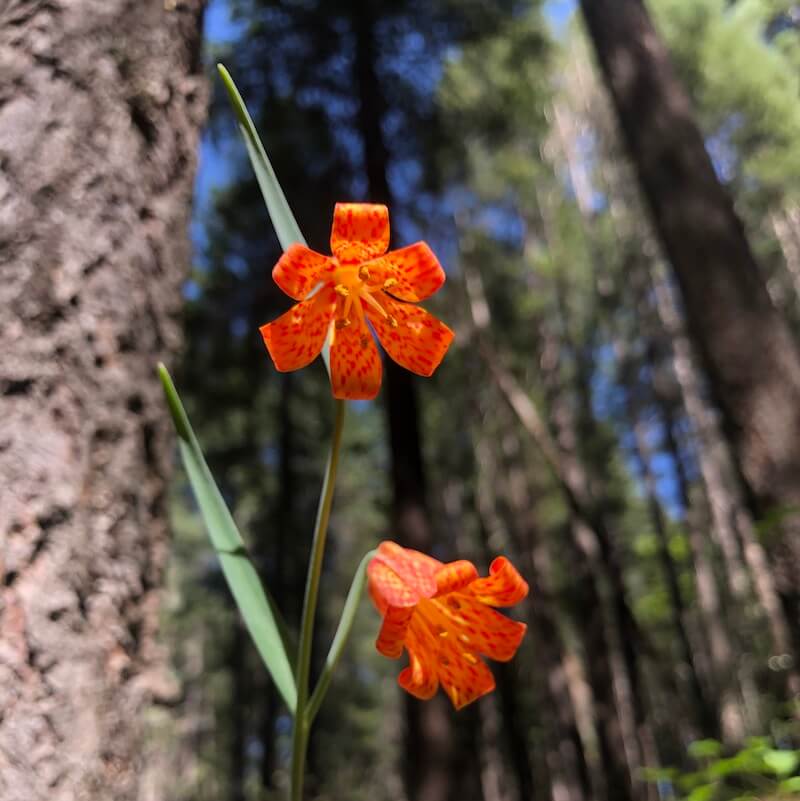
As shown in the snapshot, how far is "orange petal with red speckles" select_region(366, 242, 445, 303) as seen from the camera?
3.04 ft

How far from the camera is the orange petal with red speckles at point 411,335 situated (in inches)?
37.1

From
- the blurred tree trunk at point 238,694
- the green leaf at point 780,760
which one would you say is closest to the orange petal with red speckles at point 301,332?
the green leaf at point 780,760

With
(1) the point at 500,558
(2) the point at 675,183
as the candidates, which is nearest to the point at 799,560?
(2) the point at 675,183

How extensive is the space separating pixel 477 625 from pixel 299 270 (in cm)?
50

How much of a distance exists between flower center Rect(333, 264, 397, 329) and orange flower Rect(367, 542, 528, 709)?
284 millimetres

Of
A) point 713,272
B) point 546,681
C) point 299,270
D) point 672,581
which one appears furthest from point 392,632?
point 672,581

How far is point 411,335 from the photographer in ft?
3.15

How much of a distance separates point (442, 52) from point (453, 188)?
18.5ft

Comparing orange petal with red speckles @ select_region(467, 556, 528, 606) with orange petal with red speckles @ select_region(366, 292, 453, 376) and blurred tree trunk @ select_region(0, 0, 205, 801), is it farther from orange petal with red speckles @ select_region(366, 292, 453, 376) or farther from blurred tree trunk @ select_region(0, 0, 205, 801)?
blurred tree trunk @ select_region(0, 0, 205, 801)

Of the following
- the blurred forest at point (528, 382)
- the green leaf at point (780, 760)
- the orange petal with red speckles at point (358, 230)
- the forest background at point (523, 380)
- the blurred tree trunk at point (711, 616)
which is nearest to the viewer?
the orange petal with red speckles at point (358, 230)

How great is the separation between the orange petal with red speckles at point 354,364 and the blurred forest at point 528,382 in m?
0.71

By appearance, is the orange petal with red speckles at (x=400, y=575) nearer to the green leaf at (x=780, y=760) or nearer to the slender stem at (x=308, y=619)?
the slender stem at (x=308, y=619)

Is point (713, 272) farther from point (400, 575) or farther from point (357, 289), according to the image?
point (400, 575)

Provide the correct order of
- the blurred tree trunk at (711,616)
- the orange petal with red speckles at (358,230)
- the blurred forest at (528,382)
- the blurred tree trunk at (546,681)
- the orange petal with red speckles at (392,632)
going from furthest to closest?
the blurred tree trunk at (711,616) < the blurred tree trunk at (546,681) < the blurred forest at (528,382) < the orange petal with red speckles at (358,230) < the orange petal with red speckles at (392,632)
